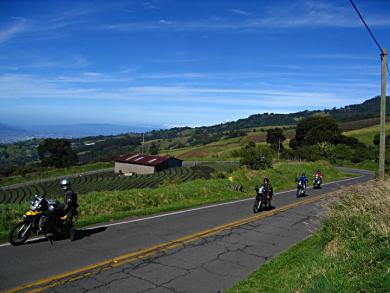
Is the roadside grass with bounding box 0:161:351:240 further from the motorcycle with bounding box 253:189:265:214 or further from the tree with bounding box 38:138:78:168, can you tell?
the tree with bounding box 38:138:78:168

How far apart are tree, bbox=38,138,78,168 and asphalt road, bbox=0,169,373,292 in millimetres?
99118

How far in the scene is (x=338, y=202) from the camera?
10.3 m

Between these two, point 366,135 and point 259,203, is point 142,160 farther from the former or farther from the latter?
point 366,135

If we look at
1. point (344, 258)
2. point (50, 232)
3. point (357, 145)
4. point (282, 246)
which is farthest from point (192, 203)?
point (357, 145)

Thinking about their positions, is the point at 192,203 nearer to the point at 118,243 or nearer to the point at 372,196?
the point at 118,243

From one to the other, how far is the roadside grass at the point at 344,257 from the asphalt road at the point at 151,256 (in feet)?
2.29

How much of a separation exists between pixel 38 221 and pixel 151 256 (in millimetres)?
3151

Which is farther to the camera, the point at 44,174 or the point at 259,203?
the point at 44,174

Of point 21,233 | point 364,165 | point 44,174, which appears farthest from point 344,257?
point 364,165

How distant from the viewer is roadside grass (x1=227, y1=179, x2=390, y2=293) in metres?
5.99

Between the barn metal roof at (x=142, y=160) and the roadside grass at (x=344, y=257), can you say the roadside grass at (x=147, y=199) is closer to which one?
the roadside grass at (x=344, y=257)

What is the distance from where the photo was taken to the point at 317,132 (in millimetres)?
101438

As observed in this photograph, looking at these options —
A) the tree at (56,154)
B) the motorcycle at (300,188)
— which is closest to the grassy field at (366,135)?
the tree at (56,154)

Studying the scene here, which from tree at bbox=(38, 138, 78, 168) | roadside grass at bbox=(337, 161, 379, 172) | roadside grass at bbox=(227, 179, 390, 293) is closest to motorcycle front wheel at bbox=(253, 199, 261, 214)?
roadside grass at bbox=(227, 179, 390, 293)
